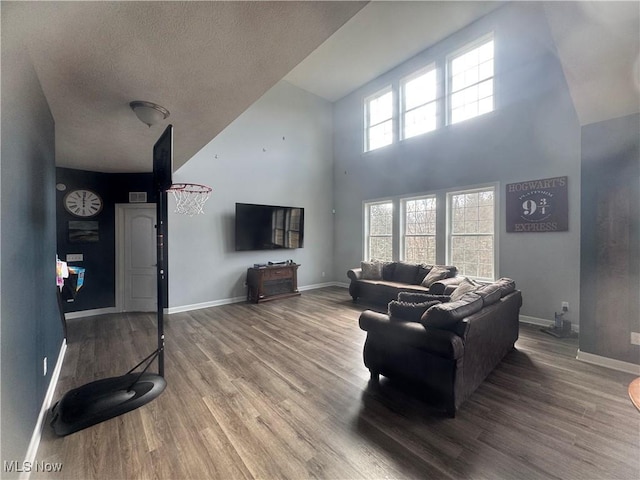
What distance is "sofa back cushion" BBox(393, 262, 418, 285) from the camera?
5395 mm

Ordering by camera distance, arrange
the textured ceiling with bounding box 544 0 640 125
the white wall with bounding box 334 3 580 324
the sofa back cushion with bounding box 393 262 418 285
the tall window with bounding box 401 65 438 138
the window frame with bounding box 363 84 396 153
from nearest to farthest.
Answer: the textured ceiling with bounding box 544 0 640 125
the white wall with bounding box 334 3 580 324
the sofa back cushion with bounding box 393 262 418 285
the tall window with bounding box 401 65 438 138
the window frame with bounding box 363 84 396 153

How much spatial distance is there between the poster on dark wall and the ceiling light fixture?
5.13 meters

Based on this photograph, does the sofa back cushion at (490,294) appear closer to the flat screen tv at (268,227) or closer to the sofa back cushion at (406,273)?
the sofa back cushion at (406,273)

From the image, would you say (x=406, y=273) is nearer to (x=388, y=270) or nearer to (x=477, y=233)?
(x=388, y=270)

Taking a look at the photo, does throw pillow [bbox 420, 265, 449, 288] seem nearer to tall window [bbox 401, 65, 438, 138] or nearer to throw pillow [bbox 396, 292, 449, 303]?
throw pillow [bbox 396, 292, 449, 303]

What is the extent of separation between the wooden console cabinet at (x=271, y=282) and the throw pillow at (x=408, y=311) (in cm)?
369

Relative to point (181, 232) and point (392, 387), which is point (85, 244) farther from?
point (392, 387)

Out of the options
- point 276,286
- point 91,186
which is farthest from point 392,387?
point 91,186

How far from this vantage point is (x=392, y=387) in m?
2.42

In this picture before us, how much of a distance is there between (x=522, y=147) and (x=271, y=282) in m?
5.39

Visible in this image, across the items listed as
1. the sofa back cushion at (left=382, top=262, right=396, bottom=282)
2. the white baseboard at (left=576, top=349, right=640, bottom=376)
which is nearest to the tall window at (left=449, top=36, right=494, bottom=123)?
the sofa back cushion at (left=382, top=262, right=396, bottom=282)

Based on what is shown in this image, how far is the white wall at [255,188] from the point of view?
5.12 m

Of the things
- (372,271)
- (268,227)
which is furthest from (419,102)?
(268,227)

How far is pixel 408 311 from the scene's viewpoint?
232 centimetres
